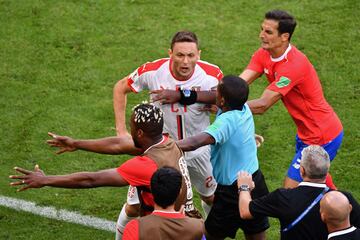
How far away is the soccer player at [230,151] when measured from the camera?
809 cm

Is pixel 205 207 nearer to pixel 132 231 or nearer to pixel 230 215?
pixel 230 215

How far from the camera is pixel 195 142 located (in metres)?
7.92

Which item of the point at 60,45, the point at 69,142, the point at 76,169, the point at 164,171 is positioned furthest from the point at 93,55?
the point at 164,171

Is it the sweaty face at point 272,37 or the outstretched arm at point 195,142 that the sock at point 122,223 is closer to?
the outstretched arm at point 195,142

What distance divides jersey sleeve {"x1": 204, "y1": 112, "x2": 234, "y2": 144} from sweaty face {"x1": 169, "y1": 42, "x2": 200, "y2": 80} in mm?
1255

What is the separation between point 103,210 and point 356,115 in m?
4.13

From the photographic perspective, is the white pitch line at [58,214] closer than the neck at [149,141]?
No

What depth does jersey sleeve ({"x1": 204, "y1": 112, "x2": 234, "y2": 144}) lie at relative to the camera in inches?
316

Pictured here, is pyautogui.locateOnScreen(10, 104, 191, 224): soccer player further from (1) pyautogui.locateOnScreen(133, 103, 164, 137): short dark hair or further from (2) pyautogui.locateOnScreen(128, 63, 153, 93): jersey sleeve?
(2) pyautogui.locateOnScreen(128, 63, 153, 93): jersey sleeve

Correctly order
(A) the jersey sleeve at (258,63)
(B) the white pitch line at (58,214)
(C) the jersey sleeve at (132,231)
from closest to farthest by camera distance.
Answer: (C) the jersey sleeve at (132,231)
(A) the jersey sleeve at (258,63)
(B) the white pitch line at (58,214)

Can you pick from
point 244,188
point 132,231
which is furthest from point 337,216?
point 132,231

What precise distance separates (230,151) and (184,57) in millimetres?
1415

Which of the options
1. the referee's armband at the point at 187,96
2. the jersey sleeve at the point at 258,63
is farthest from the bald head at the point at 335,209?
the jersey sleeve at the point at 258,63

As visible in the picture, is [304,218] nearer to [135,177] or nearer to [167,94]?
[135,177]
